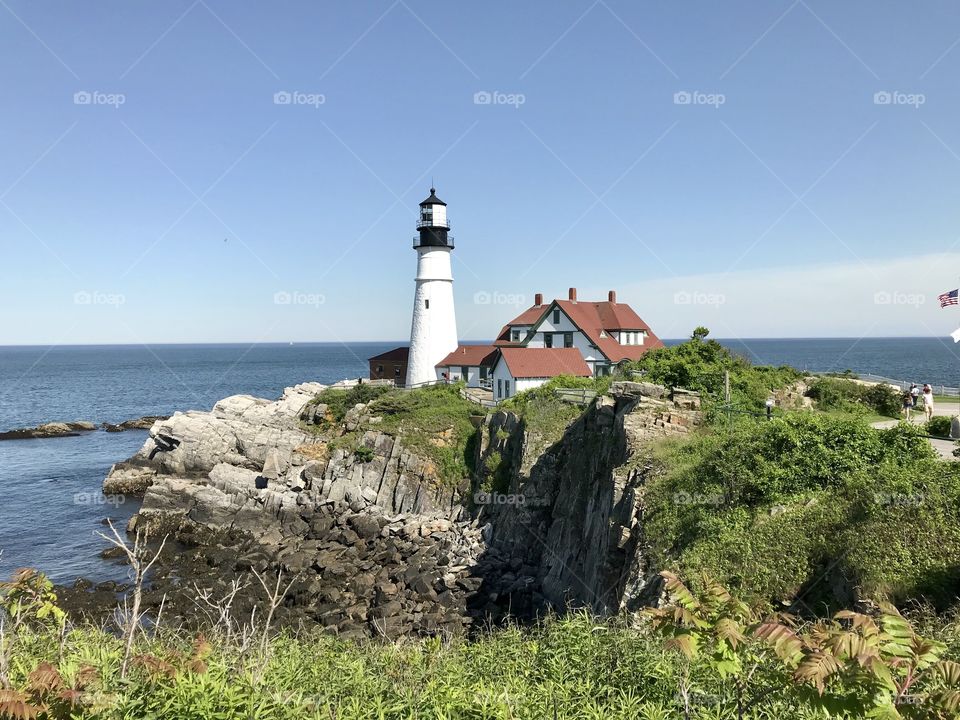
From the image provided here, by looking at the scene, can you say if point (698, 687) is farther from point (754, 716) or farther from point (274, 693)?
point (274, 693)

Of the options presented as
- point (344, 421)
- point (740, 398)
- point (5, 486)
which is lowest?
point (5, 486)

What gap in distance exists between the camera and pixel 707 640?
5379mm

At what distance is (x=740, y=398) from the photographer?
21.8 m

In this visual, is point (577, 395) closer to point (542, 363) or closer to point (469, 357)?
point (542, 363)

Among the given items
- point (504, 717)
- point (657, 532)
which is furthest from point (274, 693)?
point (657, 532)

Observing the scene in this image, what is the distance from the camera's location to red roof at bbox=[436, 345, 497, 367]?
46906mm

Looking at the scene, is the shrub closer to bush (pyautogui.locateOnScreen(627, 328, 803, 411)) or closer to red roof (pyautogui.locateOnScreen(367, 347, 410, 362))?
bush (pyautogui.locateOnScreen(627, 328, 803, 411))

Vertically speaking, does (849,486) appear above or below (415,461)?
above

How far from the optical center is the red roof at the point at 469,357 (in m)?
46.9

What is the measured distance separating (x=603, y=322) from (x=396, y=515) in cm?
2444

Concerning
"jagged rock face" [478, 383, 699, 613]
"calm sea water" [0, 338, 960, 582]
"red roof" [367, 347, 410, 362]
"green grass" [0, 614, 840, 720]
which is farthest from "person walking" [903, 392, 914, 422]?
"red roof" [367, 347, 410, 362]

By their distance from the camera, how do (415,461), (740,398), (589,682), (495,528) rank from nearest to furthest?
1. (589,682)
2. (740,398)
3. (495,528)
4. (415,461)

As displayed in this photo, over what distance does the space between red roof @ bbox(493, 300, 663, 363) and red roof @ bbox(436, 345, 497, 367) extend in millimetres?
1723

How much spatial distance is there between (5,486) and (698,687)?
149 ft
